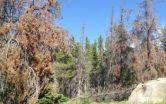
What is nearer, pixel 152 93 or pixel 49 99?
pixel 49 99

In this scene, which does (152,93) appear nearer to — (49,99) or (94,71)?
(49,99)

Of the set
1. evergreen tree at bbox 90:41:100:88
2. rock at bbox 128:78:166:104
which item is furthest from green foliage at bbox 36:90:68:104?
evergreen tree at bbox 90:41:100:88

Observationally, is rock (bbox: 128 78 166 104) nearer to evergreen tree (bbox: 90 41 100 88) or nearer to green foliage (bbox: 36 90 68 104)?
green foliage (bbox: 36 90 68 104)

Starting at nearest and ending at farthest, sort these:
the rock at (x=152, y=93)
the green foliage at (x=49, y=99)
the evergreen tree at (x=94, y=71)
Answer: the green foliage at (x=49, y=99) < the rock at (x=152, y=93) < the evergreen tree at (x=94, y=71)

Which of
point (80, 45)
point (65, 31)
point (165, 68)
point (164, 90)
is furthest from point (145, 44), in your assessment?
point (80, 45)

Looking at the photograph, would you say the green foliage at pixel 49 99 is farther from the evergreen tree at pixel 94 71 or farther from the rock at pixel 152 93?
the evergreen tree at pixel 94 71

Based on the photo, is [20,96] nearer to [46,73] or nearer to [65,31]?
[46,73]

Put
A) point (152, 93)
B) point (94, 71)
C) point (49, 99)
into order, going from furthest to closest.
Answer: point (94, 71), point (152, 93), point (49, 99)

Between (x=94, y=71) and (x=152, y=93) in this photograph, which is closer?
(x=152, y=93)

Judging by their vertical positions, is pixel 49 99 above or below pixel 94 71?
below

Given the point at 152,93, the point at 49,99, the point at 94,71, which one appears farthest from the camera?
the point at 94,71

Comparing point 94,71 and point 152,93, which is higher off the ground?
point 94,71

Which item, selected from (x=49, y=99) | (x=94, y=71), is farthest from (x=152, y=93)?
(x=94, y=71)

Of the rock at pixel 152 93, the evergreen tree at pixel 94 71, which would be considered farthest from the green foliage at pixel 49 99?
the evergreen tree at pixel 94 71
